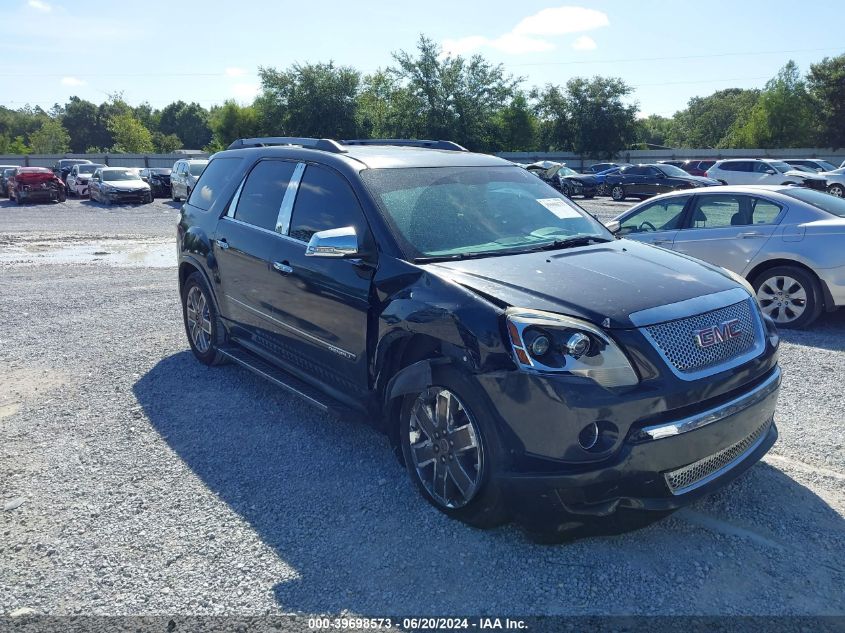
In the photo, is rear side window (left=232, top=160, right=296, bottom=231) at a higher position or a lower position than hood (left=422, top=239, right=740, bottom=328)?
higher

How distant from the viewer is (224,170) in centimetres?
593

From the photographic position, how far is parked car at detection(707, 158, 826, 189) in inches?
1067

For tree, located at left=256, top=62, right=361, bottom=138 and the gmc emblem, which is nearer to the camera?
the gmc emblem

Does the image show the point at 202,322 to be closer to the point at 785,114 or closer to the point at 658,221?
the point at 658,221

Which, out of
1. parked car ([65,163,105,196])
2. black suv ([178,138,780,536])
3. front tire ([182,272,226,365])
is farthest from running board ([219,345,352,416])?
parked car ([65,163,105,196])

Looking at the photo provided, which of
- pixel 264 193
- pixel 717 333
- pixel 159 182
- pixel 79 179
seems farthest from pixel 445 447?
pixel 79 179

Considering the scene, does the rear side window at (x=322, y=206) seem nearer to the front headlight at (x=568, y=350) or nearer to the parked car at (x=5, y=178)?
the front headlight at (x=568, y=350)

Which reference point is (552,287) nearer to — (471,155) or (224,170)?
(471,155)

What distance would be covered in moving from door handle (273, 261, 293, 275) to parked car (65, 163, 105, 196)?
32.4 metres

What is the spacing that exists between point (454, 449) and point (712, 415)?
1.21 m

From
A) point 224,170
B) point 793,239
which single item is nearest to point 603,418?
point 224,170

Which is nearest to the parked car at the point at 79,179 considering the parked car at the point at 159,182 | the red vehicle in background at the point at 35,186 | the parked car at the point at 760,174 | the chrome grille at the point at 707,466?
the red vehicle in background at the point at 35,186

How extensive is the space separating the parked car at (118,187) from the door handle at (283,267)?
1082 inches

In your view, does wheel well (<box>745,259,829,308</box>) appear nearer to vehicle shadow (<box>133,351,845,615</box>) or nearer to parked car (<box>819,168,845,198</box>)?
vehicle shadow (<box>133,351,845,615</box>)
